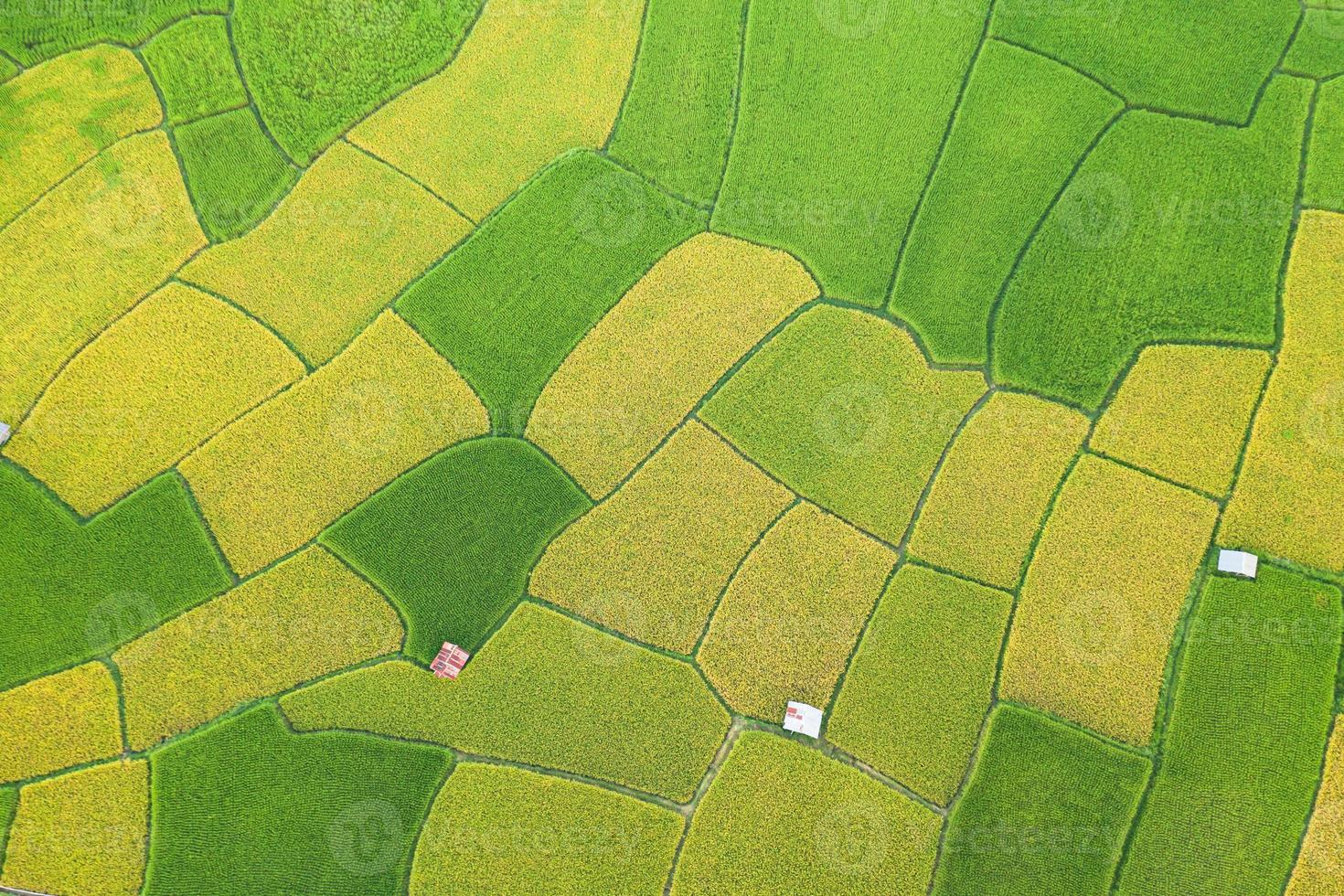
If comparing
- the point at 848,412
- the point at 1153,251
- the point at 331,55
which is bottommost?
the point at 848,412

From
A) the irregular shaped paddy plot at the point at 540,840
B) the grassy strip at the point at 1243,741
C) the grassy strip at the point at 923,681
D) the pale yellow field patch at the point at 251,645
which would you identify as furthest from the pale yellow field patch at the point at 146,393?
the grassy strip at the point at 1243,741

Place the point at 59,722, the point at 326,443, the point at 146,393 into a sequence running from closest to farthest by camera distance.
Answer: the point at 59,722 < the point at 326,443 < the point at 146,393

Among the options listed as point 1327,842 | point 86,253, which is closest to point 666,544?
point 1327,842

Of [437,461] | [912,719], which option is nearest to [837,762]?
[912,719]

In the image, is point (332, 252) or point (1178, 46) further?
point (1178, 46)

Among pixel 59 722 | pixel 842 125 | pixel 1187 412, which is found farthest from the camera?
pixel 842 125

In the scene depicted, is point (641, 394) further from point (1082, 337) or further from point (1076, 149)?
point (1076, 149)

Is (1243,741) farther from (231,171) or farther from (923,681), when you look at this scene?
(231,171)

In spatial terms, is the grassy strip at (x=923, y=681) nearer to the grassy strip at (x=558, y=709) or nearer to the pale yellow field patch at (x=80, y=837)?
the grassy strip at (x=558, y=709)
